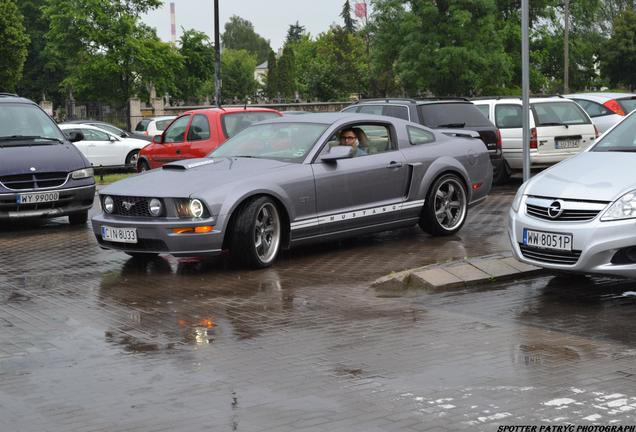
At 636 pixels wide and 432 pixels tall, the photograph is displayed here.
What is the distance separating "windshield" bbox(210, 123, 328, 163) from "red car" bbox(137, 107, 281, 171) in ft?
19.6

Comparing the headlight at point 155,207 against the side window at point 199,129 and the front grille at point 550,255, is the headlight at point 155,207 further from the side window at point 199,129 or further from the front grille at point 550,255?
the side window at point 199,129

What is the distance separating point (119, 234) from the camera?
1062 centimetres

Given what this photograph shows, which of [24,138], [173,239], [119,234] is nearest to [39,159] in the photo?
[24,138]

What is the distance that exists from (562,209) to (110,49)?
42.9 m

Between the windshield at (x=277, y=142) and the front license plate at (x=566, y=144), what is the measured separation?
919cm

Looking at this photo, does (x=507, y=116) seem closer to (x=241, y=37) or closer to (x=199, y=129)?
(x=199, y=129)

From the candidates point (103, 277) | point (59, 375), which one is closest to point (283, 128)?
point (103, 277)

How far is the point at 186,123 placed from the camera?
19141mm

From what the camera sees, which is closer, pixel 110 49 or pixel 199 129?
pixel 199 129

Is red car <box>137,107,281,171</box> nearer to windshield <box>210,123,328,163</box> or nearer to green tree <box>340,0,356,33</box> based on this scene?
windshield <box>210,123,328,163</box>

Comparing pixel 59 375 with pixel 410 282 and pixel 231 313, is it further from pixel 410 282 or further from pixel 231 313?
pixel 410 282

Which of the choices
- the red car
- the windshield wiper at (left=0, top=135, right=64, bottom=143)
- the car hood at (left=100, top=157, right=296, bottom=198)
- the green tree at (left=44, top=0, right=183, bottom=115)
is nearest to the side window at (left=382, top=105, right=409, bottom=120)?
the red car

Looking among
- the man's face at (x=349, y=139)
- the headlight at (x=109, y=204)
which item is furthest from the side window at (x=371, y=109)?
the headlight at (x=109, y=204)

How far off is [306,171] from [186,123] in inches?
332
